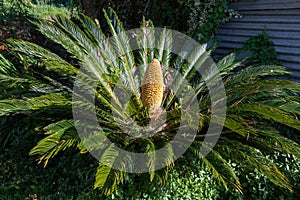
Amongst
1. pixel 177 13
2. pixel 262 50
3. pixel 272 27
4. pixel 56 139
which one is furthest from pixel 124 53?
pixel 272 27

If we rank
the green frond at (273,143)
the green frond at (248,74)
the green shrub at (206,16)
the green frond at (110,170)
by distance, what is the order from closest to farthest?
the green frond at (110,170), the green frond at (273,143), the green frond at (248,74), the green shrub at (206,16)

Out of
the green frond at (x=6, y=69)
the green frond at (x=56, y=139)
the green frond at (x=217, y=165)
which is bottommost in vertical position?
the green frond at (x=217, y=165)

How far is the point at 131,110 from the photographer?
324 centimetres

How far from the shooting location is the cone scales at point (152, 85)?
3.14 meters

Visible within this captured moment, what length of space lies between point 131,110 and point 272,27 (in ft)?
9.81

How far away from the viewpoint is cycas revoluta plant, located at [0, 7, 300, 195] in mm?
2701

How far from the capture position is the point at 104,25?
227 inches

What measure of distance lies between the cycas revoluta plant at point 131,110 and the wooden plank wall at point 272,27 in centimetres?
139

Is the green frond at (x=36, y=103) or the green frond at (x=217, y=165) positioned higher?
the green frond at (x=36, y=103)

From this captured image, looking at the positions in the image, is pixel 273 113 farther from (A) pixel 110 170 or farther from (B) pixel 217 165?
(A) pixel 110 170

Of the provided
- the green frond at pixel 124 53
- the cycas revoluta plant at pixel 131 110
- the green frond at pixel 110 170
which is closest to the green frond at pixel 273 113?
the cycas revoluta plant at pixel 131 110

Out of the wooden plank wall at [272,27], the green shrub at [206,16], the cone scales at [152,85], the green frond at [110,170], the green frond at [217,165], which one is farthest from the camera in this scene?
the green shrub at [206,16]

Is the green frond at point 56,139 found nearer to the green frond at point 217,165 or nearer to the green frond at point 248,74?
the green frond at point 217,165

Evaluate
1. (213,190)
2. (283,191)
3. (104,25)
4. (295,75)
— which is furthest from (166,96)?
(104,25)
